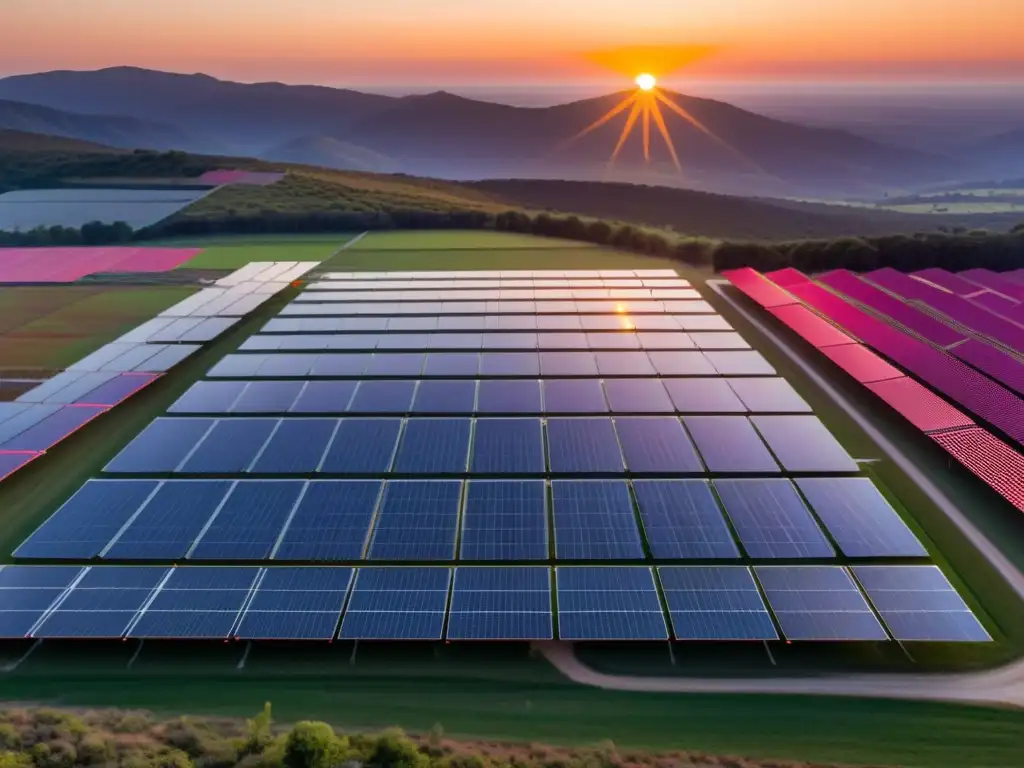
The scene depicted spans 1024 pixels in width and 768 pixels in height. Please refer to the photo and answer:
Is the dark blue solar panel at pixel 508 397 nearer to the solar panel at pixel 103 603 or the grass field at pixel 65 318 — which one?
the solar panel at pixel 103 603

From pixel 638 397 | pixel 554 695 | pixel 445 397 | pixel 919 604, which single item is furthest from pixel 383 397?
pixel 919 604

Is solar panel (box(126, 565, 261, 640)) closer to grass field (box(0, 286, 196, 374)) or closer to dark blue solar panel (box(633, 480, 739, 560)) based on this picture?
dark blue solar panel (box(633, 480, 739, 560))

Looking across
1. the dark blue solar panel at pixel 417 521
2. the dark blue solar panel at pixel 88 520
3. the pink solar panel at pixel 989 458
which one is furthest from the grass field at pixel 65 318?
the pink solar panel at pixel 989 458

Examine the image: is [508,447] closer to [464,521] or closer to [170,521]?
[464,521]

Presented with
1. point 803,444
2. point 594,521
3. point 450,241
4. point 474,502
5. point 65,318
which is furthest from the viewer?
point 450,241

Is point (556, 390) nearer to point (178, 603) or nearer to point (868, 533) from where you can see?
point (868, 533)

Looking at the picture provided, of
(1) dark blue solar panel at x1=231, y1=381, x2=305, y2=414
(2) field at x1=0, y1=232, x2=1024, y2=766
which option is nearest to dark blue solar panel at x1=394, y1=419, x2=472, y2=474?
(1) dark blue solar panel at x1=231, y1=381, x2=305, y2=414
